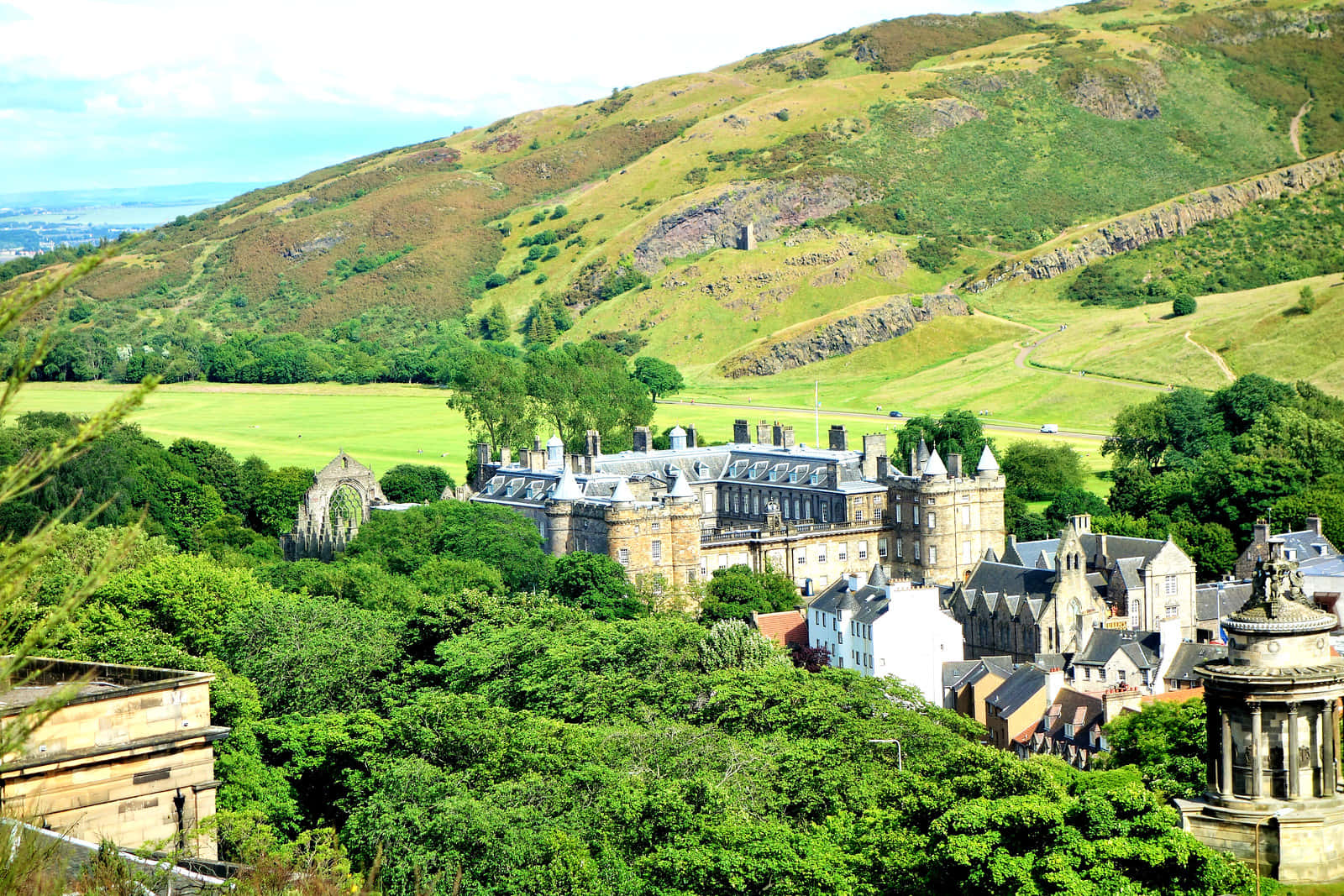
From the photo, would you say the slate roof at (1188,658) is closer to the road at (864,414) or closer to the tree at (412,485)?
the tree at (412,485)

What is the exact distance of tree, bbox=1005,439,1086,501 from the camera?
134750 millimetres

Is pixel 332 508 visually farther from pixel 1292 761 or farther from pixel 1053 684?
pixel 1292 761

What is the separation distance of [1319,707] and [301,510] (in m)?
93.9

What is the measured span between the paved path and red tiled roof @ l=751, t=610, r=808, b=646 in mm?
90073

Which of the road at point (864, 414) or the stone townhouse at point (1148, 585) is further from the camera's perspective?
the road at point (864, 414)

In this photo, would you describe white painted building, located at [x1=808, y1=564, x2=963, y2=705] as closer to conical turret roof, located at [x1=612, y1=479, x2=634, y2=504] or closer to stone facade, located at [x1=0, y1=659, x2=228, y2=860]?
conical turret roof, located at [x1=612, y1=479, x2=634, y2=504]

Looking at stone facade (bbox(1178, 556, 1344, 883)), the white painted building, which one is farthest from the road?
stone facade (bbox(1178, 556, 1344, 883))

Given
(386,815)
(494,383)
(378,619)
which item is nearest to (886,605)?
(378,619)

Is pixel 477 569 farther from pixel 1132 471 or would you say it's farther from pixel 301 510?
pixel 1132 471

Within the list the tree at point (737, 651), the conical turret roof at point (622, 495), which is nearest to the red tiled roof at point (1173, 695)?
the tree at point (737, 651)

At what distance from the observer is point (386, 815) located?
47.0 metres

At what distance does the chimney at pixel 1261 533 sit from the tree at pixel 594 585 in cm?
3527

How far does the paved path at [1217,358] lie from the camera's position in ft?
561

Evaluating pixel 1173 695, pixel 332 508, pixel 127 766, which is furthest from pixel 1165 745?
pixel 332 508
